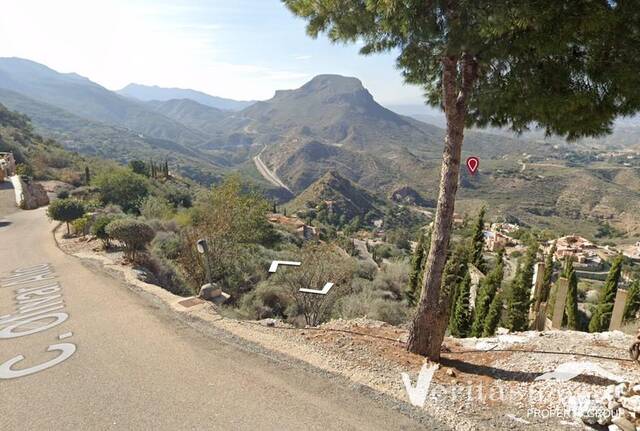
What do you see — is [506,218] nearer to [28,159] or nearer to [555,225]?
[555,225]

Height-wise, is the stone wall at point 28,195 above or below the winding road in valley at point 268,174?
above

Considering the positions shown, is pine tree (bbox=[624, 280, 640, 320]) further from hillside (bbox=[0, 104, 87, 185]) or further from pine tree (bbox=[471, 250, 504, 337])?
hillside (bbox=[0, 104, 87, 185])

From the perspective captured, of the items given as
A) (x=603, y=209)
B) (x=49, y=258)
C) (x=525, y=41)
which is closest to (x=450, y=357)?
(x=525, y=41)

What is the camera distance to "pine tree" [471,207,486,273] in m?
20.6

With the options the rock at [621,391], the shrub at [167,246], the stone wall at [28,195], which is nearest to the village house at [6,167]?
the stone wall at [28,195]

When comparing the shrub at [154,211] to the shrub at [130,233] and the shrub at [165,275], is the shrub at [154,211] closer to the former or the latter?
the shrub at [165,275]

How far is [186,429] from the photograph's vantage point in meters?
4.24

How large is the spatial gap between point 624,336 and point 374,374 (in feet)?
16.5

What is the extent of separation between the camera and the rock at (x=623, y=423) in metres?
3.73

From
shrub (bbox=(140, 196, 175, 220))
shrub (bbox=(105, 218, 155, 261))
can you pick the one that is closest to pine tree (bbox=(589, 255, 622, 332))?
shrub (bbox=(105, 218, 155, 261))

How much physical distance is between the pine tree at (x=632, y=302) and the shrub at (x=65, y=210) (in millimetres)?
21807

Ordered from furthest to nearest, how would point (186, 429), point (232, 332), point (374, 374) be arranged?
point (232, 332) < point (374, 374) < point (186, 429)

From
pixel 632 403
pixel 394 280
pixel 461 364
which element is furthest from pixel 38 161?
pixel 632 403

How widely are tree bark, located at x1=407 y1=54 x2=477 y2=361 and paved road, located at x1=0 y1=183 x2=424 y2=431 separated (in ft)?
5.30
